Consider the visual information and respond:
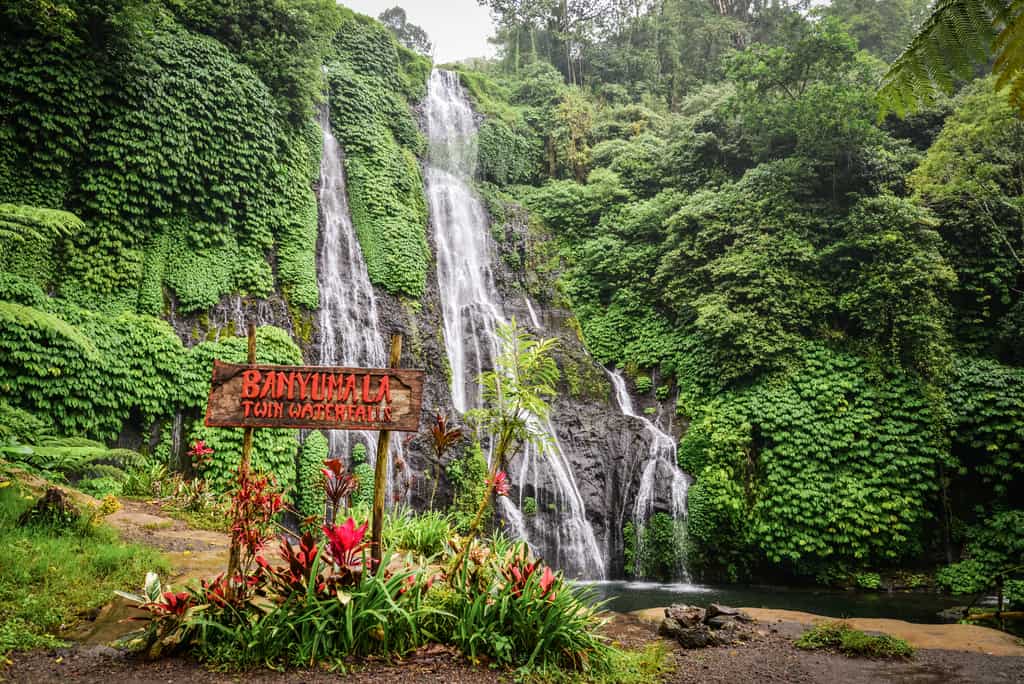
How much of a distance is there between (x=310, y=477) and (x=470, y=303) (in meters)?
6.97

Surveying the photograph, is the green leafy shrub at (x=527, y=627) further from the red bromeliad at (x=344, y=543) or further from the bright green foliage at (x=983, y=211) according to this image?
the bright green foliage at (x=983, y=211)

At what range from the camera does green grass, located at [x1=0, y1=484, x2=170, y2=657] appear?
3.93m

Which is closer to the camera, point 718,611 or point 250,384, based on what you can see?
point 250,384

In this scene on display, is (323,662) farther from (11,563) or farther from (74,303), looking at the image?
(74,303)

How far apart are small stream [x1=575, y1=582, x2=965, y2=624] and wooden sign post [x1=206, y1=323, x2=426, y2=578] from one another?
18.2ft

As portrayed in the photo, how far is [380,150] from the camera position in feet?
53.3

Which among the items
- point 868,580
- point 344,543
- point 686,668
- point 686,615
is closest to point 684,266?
point 868,580

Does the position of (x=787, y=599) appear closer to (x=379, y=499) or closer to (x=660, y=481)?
(x=660, y=481)

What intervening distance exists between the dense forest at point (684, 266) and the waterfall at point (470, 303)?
1150 mm

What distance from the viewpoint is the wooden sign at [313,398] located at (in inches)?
162

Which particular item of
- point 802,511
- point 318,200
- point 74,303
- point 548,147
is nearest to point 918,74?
point 802,511

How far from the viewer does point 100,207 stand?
10109 millimetres

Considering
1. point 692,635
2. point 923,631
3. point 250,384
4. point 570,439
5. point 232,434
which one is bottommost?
point 923,631

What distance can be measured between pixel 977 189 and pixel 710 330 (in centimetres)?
639
